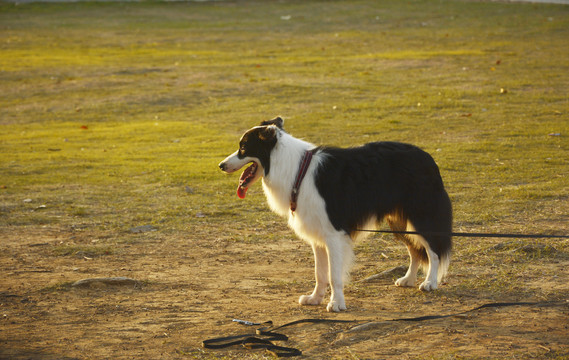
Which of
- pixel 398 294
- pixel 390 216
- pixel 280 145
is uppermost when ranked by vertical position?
pixel 280 145

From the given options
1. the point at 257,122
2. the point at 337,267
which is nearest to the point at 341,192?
the point at 337,267

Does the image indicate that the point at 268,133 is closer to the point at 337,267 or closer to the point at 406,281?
the point at 337,267

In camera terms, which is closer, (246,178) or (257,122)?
(246,178)

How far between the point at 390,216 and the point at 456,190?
13.5 feet

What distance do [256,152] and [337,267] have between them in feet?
4.25

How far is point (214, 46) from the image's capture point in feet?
106

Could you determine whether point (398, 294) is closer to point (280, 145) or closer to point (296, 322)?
point (296, 322)

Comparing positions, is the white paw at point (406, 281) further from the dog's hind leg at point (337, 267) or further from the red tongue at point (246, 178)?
the red tongue at point (246, 178)

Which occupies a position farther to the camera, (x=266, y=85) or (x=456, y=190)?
(x=266, y=85)

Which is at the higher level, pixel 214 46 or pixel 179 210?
pixel 214 46

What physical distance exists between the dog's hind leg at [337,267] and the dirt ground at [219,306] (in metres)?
0.13

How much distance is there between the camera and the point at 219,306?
6898 mm

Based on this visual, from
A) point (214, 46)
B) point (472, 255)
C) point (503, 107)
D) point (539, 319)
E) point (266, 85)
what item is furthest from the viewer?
point (214, 46)

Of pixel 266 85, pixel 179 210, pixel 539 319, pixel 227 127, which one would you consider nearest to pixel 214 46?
pixel 266 85
